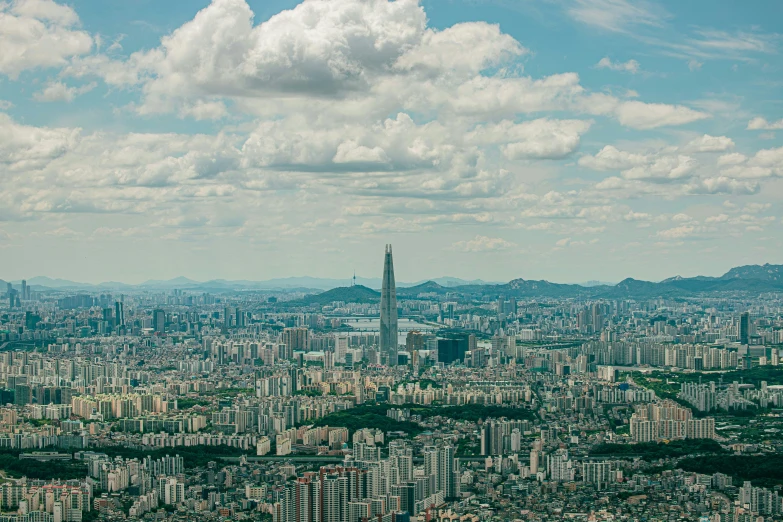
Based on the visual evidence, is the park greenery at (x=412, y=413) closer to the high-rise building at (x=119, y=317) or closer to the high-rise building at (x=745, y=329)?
the high-rise building at (x=745, y=329)

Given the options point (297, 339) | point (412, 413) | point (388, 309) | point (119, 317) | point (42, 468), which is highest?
point (388, 309)

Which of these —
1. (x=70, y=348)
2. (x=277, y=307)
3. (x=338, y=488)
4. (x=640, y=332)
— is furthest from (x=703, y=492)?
(x=277, y=307)

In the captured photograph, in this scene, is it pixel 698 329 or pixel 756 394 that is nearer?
pixel 756 394

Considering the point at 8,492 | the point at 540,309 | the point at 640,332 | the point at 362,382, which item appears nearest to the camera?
the point at 8,492

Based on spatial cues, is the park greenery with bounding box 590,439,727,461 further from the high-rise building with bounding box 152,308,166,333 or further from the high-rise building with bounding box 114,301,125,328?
the high-rise building with bounding box 114,301,125,328

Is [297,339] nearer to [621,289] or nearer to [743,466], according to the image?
[743,466]

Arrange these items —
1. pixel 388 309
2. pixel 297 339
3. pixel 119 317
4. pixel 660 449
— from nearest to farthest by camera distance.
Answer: pixel 660 449 → pixel 388 309 → pixel 297 339 → pixel 119 317

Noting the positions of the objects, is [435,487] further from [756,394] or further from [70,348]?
[70,348]

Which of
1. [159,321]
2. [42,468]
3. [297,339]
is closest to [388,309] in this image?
[297,339]

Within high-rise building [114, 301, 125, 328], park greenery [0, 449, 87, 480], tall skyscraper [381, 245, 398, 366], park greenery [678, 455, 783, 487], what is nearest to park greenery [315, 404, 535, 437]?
park greenery [0, 449, 87, 480]

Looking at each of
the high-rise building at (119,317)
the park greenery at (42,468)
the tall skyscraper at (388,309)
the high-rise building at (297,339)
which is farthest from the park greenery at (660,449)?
the high-rise building at (119,317)

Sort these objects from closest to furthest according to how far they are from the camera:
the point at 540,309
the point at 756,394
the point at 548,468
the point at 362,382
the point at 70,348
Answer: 1. the point at 548,468
2. the point at 756,394
3. the point at 362,382
4. the point at 70,348
5. the point at 540,309
